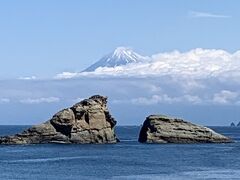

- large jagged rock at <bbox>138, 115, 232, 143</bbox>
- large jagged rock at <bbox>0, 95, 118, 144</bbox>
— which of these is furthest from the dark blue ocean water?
large jagged rock at <bbox>0, 95, 118, 144</bbox>

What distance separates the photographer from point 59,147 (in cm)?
17112

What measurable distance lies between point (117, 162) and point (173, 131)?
6189 cm

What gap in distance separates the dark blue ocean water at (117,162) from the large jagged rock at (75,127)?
6.44 meters

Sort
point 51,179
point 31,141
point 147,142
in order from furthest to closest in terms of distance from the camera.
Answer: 1. point 147,142
2. point 31,141
3. point 51,179

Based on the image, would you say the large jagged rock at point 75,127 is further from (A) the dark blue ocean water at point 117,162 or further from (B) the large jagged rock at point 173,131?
(B) the large jagged rock at point 173,131

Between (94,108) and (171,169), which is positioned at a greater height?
(94,108)

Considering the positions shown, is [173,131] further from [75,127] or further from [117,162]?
[117,162]

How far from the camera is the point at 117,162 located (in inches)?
5187

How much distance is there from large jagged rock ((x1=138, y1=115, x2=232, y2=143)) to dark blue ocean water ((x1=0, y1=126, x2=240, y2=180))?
20.7 ft

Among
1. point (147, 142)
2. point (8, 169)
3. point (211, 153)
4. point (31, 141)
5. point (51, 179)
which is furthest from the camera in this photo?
point (147, 142)

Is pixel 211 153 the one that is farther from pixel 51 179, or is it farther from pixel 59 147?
pixel 51 179

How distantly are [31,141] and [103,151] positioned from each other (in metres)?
26.9

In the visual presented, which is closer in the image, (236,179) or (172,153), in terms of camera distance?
(236,179)

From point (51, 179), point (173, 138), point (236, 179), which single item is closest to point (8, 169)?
point (51, 179)
